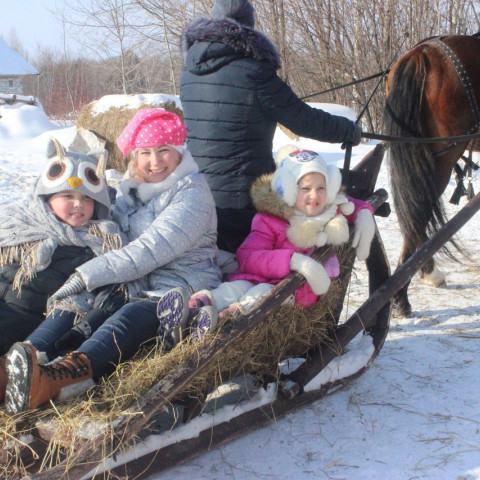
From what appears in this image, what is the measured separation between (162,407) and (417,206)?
303cm

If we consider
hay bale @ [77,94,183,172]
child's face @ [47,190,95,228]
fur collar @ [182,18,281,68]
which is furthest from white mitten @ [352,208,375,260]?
hay bale @ [77,94,183,172]

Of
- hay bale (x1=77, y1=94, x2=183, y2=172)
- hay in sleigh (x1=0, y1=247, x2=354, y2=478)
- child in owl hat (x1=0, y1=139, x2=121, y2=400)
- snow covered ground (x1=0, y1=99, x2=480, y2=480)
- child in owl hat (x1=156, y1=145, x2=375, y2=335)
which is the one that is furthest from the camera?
hay bale (x1=77, y1=94, x2=183, y2=172)

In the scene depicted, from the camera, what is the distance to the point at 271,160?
132 inches

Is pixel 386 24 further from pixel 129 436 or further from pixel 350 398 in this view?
pixel 129 436

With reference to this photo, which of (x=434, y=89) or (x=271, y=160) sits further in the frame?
(x=434, y=89)

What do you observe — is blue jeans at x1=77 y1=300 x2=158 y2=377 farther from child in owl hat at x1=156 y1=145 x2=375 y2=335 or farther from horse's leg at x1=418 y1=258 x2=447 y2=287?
horse's leg at x1=418 y1=258 x2=447 y2=287

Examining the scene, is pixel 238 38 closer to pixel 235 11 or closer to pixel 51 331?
pixel 235 11

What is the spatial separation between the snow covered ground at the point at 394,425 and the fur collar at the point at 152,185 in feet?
3.68

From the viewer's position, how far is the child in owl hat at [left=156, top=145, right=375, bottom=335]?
2664 mm

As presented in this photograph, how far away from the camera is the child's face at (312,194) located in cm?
284

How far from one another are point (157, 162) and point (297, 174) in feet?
2.04

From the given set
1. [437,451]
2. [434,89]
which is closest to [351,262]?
[437,451]

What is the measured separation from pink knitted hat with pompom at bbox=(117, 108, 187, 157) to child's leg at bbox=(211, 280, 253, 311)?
0.68 metres

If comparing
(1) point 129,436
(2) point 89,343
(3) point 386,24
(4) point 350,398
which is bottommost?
(4) point 350,398
